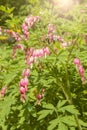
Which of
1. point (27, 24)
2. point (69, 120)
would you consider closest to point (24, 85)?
point (69, 120)

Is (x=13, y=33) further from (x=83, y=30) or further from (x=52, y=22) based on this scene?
(x=83, y=30)

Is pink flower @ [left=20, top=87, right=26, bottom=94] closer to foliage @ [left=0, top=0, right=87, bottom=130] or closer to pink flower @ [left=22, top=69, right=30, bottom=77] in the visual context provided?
foliage @ [left=0, top=0, right=87, bottom=130]

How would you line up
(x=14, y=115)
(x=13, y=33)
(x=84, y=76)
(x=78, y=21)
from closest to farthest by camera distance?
(x=84, y=76) < (x=78, y=21) < (x=14, y=115) < (x=13, y=33)

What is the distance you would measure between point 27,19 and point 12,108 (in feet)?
3.34

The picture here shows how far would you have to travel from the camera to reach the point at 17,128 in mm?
3676

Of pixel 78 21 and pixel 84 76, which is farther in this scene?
pixel 78 21

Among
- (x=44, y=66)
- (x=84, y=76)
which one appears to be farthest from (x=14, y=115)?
(x=84, y=76)

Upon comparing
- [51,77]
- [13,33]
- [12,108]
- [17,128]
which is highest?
[13,33]

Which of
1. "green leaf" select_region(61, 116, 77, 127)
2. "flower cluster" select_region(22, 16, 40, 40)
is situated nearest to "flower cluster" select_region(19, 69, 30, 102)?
"green leaf" select_region(61, 116, 77, 127)

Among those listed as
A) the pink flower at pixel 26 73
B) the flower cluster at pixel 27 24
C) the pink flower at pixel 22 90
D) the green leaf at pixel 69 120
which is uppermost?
the flower cluster at pixel 27 24

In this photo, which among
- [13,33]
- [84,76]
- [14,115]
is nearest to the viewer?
[84,76]

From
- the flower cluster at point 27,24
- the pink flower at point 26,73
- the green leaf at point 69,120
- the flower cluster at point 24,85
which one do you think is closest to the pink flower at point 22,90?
the flower cluster at point 24,85

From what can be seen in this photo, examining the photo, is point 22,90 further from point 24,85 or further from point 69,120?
point 69,120

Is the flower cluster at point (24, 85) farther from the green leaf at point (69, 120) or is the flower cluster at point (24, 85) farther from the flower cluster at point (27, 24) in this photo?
the flower cluster at point (27, 24)
